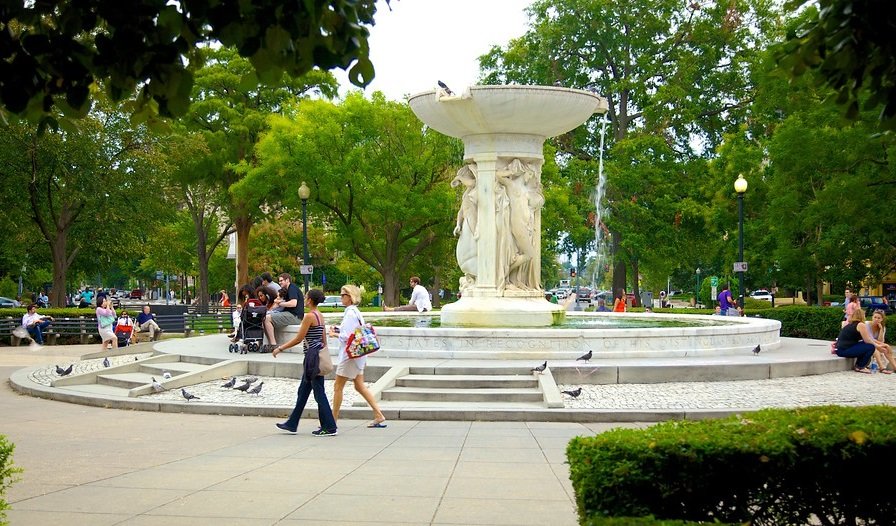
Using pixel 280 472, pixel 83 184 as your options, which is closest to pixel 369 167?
pixel 83 184

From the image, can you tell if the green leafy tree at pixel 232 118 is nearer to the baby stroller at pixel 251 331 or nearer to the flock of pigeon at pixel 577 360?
the baby stroller at pixel 251 331

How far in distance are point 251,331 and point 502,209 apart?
5.53 meters

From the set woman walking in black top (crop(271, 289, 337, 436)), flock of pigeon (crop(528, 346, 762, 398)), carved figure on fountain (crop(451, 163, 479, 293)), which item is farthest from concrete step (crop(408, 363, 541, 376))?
carved figure on fountain (crop(451, 163, 479, 293))

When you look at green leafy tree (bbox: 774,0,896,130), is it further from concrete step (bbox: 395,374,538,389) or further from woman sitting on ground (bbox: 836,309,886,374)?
woman sitting on ground (bbox: 836,309,886,374)

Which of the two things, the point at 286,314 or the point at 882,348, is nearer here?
the point at 882,348

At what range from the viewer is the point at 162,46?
438 cm

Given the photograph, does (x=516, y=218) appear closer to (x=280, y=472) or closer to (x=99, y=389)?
(x=99, y=389)

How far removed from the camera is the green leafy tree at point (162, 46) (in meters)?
4.30

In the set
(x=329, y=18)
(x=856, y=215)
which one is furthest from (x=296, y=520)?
(x=856, y=215)

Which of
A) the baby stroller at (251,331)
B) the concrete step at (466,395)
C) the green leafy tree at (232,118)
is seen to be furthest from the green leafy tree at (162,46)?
the green leafy tree at (232,118)

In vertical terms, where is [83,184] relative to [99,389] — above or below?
above

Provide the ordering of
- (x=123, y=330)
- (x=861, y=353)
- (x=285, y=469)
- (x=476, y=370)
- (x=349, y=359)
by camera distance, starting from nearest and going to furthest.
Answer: (x=285, y=469) < (x=349, y=359) < (x=476, y=370) < (x=861, y=353) < (x=123, y=330)

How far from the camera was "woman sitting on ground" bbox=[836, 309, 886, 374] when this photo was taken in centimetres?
1719

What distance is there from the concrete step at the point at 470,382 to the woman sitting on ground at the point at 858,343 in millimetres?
6549
